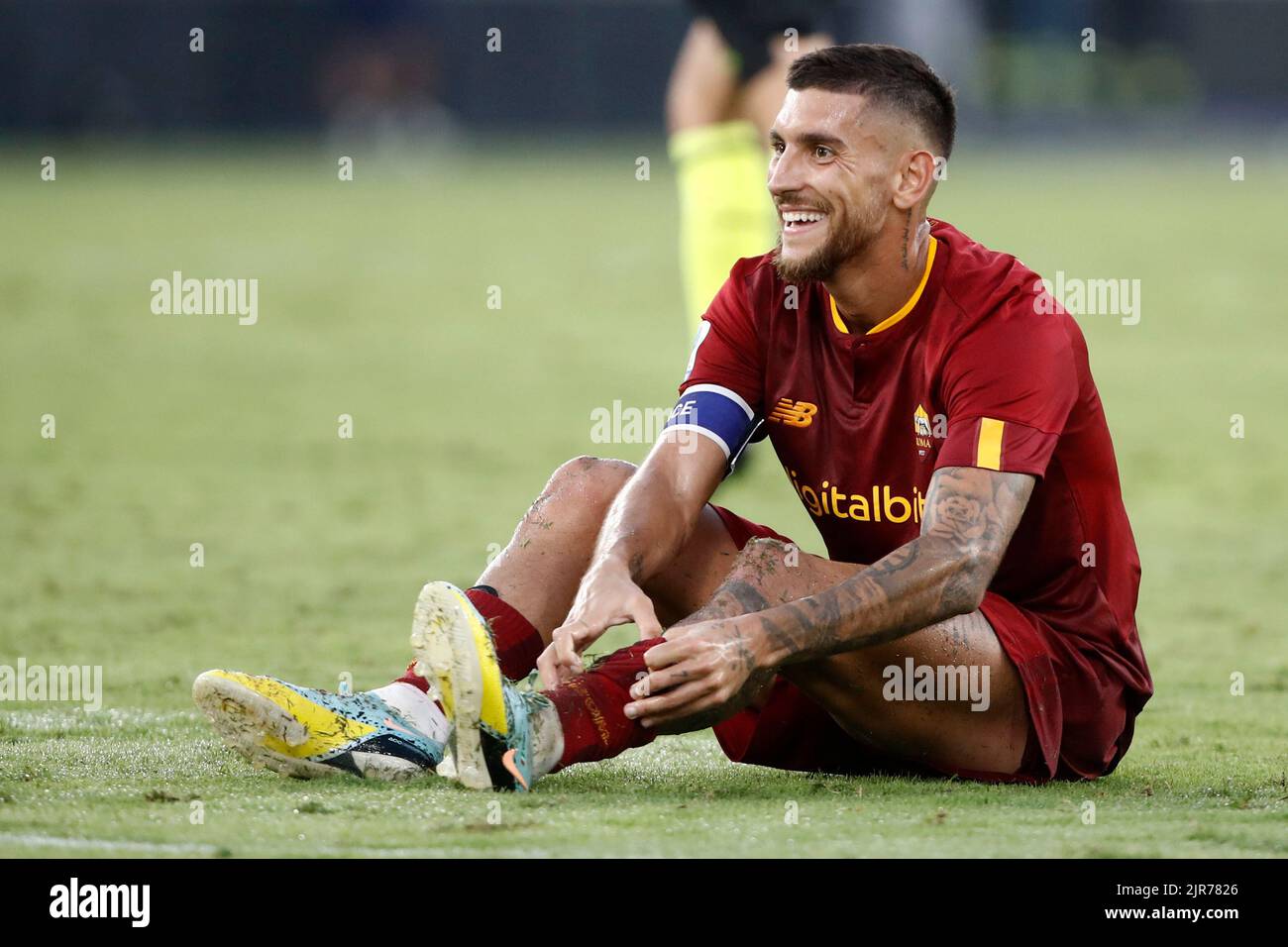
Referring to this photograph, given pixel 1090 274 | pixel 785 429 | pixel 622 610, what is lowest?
pixel 622 610

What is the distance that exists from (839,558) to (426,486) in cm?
464

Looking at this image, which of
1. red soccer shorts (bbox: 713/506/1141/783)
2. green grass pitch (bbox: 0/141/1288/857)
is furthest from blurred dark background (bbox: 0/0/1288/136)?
red soccer shorts (bbox: 713/506/1141/783)

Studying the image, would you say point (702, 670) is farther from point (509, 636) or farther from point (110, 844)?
point (110, 844)

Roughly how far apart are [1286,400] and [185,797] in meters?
8.55

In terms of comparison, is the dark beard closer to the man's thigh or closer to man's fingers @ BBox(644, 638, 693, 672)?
the man's thigh

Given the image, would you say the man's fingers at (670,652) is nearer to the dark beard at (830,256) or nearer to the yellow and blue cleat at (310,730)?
the yellow and blue cleat at (310,730)

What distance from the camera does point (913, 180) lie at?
418cm

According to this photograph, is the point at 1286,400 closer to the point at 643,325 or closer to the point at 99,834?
the point at 643,325

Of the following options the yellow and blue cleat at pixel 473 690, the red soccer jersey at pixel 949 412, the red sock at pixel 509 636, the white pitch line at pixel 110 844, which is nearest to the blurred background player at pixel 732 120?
the red soccer jersey at pixel 949 412

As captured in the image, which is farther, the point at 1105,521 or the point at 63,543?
the point at 63,543

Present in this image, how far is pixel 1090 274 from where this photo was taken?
15.7 m

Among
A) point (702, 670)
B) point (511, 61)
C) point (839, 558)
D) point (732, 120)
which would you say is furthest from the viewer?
point (511, 61)

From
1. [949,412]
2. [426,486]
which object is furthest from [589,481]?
[426,486]
